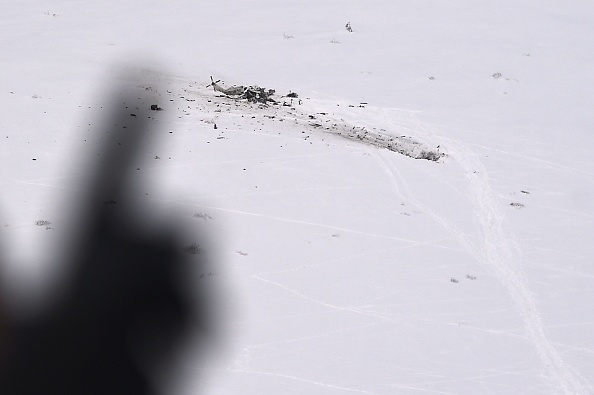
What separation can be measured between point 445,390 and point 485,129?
25.4ft

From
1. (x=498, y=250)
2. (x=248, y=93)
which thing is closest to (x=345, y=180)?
(x=498, y=250)

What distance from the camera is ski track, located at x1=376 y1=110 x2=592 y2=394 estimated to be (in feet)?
19.0

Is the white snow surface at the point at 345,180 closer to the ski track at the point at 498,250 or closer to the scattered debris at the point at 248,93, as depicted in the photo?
the ski track at the point at 498,250

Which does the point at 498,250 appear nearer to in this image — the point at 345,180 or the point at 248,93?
the point at 345,180

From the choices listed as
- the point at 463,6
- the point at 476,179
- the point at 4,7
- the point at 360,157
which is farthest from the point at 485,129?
the point at 4,7

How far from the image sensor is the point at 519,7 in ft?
67.4

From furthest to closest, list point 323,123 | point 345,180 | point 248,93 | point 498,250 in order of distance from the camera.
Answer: point 248,93, point 323,123, point 345,180, point 498,250

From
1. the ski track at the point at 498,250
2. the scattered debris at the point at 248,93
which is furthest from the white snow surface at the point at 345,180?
the scattered debris at the point at 248,93

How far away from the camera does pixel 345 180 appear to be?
9062 millimetres

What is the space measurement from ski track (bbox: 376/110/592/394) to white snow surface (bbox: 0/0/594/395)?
0.09 ft

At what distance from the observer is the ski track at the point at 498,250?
579cm

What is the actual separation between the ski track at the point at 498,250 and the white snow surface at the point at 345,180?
0.09 ft

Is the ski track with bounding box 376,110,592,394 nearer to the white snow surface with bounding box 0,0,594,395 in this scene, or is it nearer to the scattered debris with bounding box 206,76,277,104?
the white snow surface with bounding box 0,0,594,395

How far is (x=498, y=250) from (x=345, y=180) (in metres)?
2.17
